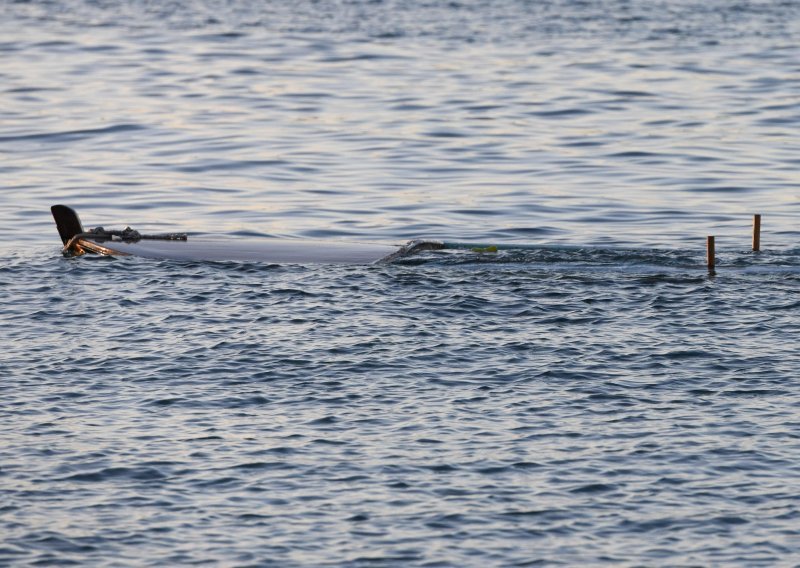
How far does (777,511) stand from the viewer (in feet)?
50.0

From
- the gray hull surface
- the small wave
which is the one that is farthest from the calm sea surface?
the gray hull surface

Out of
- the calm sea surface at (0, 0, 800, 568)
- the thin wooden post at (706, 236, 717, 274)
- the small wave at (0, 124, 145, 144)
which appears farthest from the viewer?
the small wave at (0, 124, 145, 144)

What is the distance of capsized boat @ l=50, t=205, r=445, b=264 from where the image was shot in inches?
1045

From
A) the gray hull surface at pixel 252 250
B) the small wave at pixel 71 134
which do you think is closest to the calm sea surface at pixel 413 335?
the small wave at pixel 71 134

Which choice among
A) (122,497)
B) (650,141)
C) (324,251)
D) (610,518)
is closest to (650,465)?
(610,518)

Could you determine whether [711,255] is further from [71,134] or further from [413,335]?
[71,134]

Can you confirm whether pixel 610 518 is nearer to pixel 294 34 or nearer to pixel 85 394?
pixel 85 394

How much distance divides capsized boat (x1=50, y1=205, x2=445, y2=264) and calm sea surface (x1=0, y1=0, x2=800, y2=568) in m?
0.52

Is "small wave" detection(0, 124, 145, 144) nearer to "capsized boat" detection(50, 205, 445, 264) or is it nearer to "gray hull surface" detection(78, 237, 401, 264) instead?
"capsized boat" detection(50, 205, 445, 264)

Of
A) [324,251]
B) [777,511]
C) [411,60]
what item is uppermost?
[411,60]

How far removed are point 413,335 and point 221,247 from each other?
683cm

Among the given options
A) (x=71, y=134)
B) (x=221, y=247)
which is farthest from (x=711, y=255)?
(x=71, y=134)

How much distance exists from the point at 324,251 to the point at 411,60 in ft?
97.2

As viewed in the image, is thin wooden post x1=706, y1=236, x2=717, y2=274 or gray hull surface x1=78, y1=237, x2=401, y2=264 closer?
thin wooden post x1=706, y1=236, x2=717, y2=274
